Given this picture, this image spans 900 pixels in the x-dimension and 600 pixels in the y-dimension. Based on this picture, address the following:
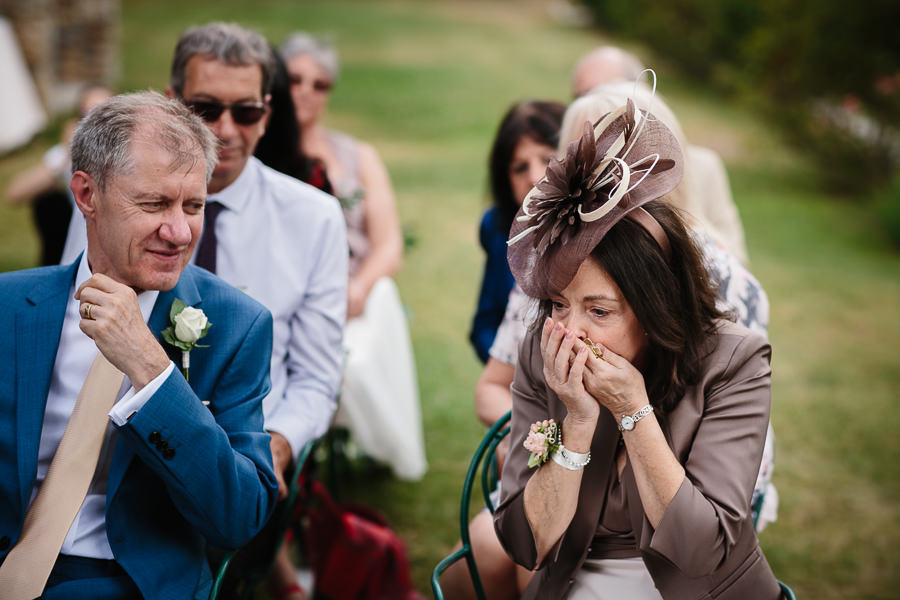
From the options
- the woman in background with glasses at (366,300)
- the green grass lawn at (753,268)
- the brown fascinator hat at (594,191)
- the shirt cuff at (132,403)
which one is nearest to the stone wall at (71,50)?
the green grass lawn at (753,268)

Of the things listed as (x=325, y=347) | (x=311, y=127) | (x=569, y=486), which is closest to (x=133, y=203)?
(x=325, y=347)

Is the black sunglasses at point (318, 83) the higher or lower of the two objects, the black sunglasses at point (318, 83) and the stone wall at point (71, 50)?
the higher

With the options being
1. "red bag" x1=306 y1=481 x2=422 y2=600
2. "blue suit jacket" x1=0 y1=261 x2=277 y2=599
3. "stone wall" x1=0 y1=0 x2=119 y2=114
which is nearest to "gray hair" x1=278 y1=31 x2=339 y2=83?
"red bag" x1=306 y1=481 x2=422 y2=600

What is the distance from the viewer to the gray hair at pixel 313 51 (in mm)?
5180

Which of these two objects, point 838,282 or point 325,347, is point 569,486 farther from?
point 838,282

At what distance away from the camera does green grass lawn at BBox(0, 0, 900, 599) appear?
15.5 feet

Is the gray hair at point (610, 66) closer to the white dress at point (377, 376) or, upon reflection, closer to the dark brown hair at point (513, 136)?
the dark brown hair at point (513, 136)

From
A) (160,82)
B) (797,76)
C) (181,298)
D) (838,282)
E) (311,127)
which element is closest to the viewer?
(181,298)

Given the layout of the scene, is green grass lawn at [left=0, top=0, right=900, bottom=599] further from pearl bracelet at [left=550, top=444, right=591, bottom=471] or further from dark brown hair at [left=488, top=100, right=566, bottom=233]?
pearl bracelet at [left=550, top=444, right=591, bottom=471]

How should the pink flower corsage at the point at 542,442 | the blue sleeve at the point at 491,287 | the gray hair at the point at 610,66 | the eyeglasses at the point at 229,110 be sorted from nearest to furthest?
the pink flower corsage at the point at 542,442, the eyeglasses at the point at 229,110, the blue sleeve at the point at 491,287, the gray hair at the point at 610,66

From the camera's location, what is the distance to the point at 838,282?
371 inches

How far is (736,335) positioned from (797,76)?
1254cm

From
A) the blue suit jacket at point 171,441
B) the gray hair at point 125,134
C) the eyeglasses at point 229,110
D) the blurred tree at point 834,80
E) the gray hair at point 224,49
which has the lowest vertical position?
the blurred tree at point 834,80

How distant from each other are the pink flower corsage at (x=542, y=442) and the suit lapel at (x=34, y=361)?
127 cm
